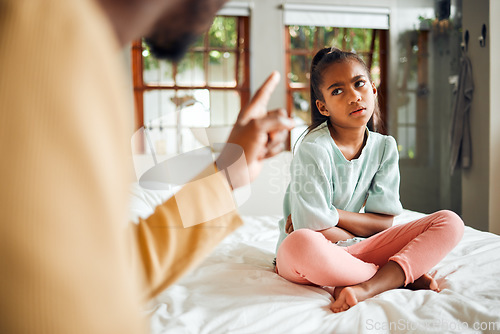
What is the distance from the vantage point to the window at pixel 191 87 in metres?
2.16

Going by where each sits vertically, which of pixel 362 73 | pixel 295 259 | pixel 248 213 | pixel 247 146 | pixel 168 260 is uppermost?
pixel 362 73

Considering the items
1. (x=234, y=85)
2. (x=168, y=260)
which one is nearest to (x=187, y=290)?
(x=168, y=260)

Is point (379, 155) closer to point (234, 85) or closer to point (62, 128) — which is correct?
point (62, 128)

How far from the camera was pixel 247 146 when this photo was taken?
1.24 ft

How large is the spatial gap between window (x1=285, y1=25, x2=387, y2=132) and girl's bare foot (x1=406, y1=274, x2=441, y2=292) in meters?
1.75

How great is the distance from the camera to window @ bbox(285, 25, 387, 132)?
2.60 meters

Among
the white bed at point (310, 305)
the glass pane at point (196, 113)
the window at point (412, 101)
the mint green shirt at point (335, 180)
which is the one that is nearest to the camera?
the white bed at point (310, 305)

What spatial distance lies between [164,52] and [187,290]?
0.68 meters

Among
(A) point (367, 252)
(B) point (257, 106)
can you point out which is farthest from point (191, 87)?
(B) point (257, 106)

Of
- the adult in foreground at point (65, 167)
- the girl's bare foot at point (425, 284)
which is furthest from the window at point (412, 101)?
the adult in foreground at point (65, 167)

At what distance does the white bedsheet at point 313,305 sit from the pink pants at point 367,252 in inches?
1.6

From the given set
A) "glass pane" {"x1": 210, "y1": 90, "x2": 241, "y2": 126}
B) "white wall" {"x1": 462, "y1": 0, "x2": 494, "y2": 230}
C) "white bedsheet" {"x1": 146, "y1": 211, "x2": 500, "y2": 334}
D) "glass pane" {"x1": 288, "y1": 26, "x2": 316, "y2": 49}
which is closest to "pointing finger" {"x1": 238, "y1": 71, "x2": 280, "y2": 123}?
"white bedsheet" {"x1": 146, "y1": 211, "x2": 500, "y2": 334}

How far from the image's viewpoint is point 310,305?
30.8 inches

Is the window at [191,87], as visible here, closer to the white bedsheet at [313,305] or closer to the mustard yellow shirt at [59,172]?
the white bedsheet at [313,305]
